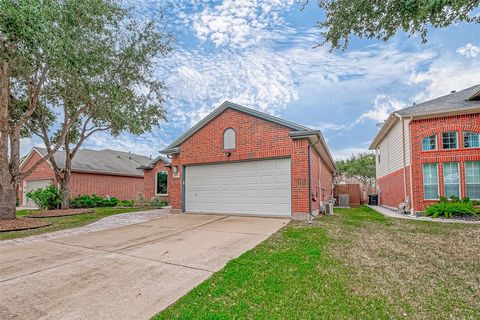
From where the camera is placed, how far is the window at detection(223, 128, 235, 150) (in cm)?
1085

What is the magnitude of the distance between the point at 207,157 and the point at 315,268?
7984 mm

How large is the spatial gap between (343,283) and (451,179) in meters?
10.6

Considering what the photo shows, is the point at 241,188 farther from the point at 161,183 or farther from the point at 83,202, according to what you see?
the point at 83,202

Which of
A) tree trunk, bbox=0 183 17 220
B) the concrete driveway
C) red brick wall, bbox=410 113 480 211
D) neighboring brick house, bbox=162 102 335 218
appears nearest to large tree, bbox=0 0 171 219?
tree trunk, bbox=0 183 17 220

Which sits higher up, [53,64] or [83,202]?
[53,64]

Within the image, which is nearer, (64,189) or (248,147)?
(248,147)

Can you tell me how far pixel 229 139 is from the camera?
1096cm

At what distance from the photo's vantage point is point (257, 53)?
11.8 m

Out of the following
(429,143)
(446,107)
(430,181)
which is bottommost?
(430,181)

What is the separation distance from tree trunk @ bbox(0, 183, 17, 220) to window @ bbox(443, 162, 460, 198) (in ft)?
58.4

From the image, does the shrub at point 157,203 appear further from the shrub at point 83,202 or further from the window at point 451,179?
the window at point 451,179

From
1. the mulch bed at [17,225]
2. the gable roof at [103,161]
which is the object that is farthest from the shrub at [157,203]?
the mulch bed at [17,225]

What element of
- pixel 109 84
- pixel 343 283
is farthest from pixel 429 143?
pixel 109 84

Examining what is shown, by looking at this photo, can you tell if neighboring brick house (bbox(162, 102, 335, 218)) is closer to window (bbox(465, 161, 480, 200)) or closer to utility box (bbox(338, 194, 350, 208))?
window (bbox(465, 161, 480, 200))
